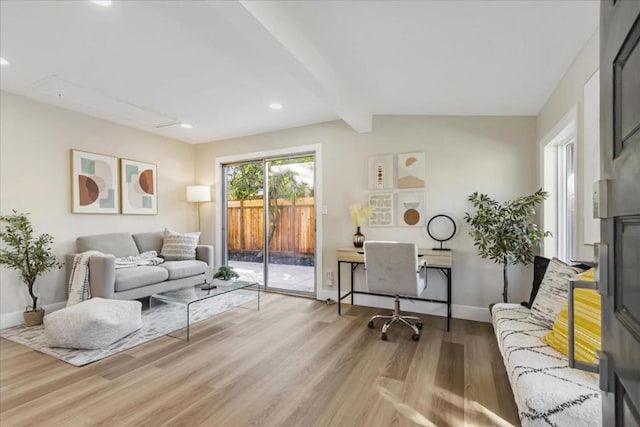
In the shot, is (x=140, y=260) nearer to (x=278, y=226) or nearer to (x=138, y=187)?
(x=138, y=187)

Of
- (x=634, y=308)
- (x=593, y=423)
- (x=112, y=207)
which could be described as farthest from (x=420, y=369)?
(x=112, y=207)

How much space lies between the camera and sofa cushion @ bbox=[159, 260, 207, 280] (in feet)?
12.6

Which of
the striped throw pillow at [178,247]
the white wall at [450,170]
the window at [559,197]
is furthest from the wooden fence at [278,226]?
the window at [559,197]

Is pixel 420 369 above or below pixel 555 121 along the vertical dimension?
below

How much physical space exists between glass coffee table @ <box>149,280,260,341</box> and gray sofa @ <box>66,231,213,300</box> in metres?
0.25

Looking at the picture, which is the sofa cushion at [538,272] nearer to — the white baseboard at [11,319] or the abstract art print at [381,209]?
the abstract art print at [381,209]

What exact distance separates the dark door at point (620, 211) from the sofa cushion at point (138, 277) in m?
3.80

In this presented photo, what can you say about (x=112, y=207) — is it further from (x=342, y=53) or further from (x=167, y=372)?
(x=342, y=53)

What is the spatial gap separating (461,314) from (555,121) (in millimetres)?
2103

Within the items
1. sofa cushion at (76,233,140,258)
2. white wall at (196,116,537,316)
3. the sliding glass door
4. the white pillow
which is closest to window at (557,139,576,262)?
white wall at (196,116,537,316)

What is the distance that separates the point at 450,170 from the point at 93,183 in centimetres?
435

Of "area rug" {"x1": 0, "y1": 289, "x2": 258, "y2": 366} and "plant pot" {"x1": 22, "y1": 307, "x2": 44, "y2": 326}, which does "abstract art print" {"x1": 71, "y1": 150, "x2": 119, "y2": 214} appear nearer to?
"plant pot" {"x1": 22, "y1": 307, "x2": 44, "y2": 326}

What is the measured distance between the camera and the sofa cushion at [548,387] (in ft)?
4.00

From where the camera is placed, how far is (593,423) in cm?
119
